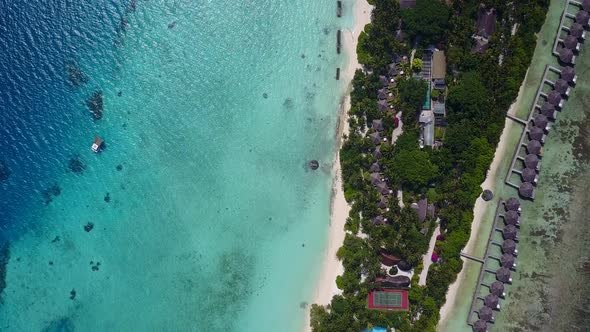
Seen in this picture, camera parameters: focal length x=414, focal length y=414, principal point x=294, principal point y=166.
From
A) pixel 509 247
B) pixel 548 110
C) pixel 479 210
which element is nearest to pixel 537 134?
pixel 548 110

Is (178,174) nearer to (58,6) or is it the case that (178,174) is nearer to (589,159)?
(58,6)

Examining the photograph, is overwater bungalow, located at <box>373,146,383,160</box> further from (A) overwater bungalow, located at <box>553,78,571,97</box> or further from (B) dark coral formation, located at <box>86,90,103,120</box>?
(B) dark coral formation, located at <box>86,90,103,120</box>

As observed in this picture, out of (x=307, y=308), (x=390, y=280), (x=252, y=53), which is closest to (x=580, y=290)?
(x=390, y=280)

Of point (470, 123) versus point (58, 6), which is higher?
point (58, 6)

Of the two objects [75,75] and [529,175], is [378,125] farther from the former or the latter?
[75,75]

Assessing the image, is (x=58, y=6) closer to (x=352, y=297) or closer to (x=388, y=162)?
(x=388, y=162)

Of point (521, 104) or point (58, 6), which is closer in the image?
point (521, 104)

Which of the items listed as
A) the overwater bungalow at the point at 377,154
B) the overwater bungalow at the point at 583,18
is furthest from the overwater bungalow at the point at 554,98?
the overwater bungalow at the point at 377,154

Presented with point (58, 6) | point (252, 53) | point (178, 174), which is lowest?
point (178, 174)
